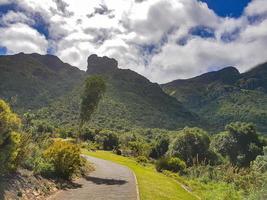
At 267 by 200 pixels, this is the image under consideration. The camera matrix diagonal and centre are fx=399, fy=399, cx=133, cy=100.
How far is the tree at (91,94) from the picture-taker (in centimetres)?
3512

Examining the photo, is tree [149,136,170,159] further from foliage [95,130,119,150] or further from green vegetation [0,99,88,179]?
green vegetation [0,99,88,179]

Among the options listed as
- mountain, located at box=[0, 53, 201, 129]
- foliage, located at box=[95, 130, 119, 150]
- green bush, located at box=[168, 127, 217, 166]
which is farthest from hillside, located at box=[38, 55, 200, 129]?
green bush, located at box=[168, 127, 217, 166]

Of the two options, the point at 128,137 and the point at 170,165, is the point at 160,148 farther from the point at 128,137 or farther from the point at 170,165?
the point at 170,165

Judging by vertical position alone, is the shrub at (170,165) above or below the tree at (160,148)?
below

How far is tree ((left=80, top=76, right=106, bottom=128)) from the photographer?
3512 cm

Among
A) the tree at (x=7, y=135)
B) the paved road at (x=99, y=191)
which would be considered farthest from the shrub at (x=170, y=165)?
the tree at (x=7, y=135)

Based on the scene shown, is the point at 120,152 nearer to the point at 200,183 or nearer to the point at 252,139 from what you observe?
the point at 252,139

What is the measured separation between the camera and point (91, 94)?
116 feet

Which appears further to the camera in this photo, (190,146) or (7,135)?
(190,146)

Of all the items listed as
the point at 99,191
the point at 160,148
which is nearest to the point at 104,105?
the point at 160,148

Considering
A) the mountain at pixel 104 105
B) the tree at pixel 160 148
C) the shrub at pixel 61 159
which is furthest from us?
the mountain at pixel 104 105

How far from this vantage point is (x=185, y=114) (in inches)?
7480

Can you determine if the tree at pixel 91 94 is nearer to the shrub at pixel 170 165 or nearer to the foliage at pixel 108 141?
the shrub at pixel 170 165

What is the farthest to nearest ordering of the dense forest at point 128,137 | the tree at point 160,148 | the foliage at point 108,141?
the foliage at point 108,141 < the tree at point 160,148 < the dense forest at point 128,137
